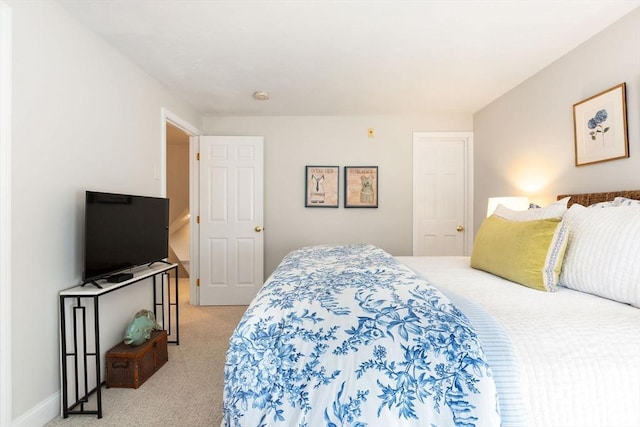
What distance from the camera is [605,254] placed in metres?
1.43

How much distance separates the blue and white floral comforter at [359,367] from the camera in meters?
0.96

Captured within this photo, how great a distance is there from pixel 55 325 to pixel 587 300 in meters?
2.80

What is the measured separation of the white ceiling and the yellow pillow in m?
1.36

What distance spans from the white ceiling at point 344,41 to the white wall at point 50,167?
0.28 m

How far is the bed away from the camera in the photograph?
3.15ft

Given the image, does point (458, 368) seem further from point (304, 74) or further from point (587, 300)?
point (304, 74)

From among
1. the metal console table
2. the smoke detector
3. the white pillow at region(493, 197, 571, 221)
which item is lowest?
the metal console table

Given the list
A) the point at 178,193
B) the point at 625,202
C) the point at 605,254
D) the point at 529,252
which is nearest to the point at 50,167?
the point at 529,252

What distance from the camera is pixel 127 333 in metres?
2.17

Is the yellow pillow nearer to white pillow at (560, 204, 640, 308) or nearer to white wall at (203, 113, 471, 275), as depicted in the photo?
white pillow at (560, 204, 640, 308)

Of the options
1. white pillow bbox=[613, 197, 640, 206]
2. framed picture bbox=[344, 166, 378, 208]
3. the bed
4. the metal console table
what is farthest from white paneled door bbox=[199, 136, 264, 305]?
white pillow bbox=[613, 197, 640, 206]

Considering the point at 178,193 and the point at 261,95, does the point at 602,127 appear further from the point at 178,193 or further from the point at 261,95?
the point at 178,193

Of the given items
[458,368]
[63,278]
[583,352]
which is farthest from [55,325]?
[583,352]

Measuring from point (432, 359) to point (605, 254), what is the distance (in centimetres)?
110
